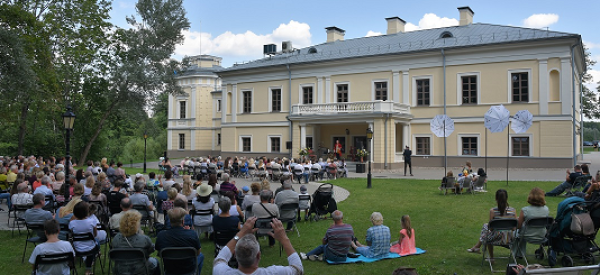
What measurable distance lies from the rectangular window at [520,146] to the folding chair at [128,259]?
26.6 meters

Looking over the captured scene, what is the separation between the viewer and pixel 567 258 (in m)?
6.41

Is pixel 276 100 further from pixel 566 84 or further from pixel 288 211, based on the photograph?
pixel 288 211

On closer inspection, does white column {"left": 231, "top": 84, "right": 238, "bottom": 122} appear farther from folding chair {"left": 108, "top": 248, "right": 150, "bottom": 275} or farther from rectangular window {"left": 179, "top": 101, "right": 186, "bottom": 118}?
folding chair {"left": 108, "top": 248, "right": 150, "bottom": 275}

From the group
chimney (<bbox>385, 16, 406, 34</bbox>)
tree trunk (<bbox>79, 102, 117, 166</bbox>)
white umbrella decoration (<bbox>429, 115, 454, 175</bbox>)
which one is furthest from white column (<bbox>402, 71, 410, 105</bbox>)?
tree trunk (<bbox>79, 102, 117, 166</bbox>)

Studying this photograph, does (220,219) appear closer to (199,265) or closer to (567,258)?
(199,265)

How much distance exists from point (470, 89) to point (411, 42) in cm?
594

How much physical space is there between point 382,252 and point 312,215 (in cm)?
468

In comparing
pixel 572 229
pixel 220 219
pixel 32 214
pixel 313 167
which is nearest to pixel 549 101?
pixel 313 167

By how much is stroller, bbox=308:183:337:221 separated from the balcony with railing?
17976mm

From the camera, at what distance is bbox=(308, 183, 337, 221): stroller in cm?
1088

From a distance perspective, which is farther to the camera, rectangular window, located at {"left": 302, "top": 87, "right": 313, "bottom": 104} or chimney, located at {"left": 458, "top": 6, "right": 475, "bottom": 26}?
rectangular window, located at {"left": 302, "top": 87, "right": 313, "bottom": 104}

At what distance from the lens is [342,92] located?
33.6 m

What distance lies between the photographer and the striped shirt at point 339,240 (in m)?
7.17

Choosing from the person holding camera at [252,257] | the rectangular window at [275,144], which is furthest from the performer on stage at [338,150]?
the person holding camera at [252,257]
